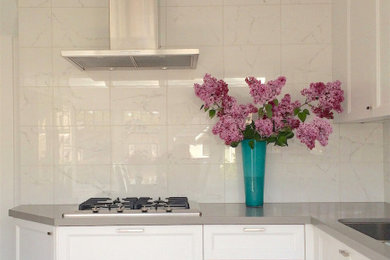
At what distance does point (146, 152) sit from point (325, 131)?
44.7 inches

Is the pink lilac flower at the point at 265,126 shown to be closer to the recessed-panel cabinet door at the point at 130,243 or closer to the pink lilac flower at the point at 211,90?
the pink lilac flower at the point at 211,90

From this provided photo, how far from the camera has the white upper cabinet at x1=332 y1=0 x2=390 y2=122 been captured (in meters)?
2.20

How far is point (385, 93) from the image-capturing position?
7.14 feet

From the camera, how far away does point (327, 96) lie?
8.71ft

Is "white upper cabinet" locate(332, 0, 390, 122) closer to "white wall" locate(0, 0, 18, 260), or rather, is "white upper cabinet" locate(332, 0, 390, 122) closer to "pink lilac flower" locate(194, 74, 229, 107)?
"pink lilac flower" locate(194, 74, 229, 107)

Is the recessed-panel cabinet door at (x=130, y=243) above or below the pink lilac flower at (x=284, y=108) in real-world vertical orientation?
below

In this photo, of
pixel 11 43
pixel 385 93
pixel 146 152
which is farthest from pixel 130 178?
pixel 385 93

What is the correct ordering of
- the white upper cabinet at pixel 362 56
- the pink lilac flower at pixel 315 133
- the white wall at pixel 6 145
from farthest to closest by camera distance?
the white wall at pixel 6 145, the pink lilac flower at pixel 315 133, the white upper cabinet at pixel 362 56

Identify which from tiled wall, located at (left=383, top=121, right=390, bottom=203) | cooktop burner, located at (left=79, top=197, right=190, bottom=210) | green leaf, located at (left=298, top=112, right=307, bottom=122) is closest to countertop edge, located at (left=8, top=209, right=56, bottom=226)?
cooktop burner, located at (left=79, top=197, right=190, bottom=210)

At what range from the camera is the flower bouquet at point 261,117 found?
8.45 feet

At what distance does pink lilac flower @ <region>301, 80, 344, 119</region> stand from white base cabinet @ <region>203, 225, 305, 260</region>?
0.70 metres

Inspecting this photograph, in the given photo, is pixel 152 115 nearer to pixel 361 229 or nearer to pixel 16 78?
pixel 16 78

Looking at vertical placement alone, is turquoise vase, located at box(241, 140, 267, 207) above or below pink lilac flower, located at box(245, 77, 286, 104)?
below

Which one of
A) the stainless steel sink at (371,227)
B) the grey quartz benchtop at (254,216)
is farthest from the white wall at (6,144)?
the stainless steel sink at (371,227)
